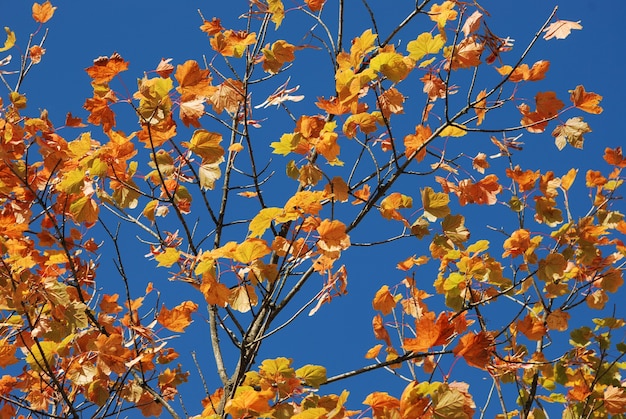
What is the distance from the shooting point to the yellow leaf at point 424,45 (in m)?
2.26

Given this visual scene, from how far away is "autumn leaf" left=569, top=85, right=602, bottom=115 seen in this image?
7.77 ft

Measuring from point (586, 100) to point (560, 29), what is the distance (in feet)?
1.14

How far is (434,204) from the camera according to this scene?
2.26 meters

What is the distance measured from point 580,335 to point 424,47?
7.04 feet

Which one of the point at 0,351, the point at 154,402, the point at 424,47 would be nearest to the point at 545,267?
the point at 424,47

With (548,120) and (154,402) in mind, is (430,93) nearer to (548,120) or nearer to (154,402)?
(548,120)

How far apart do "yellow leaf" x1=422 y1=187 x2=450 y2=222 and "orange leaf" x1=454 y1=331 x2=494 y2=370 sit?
49 cm

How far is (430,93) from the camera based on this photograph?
256cm

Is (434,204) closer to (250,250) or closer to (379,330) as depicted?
(250,250)

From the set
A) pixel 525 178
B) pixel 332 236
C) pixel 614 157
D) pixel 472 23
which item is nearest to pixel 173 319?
pixel 332 236

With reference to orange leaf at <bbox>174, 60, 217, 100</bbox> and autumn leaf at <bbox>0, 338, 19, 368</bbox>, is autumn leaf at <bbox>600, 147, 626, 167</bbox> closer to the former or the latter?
orange leaf at <bbox>174, 60, 217, 100</bbox>

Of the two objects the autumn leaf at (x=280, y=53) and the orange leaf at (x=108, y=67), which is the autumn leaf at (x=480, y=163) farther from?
the orange leaf at (x=108, y=67)

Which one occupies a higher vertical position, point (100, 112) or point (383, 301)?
point (100, 112)

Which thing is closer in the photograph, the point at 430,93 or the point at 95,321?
the point at 95,321
